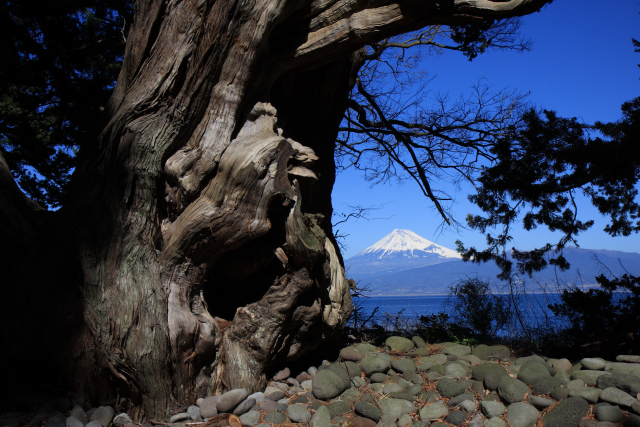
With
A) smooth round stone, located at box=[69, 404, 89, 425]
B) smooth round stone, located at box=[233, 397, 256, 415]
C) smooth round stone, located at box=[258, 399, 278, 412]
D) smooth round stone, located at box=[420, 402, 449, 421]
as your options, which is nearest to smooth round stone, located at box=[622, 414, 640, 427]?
smooth round stone, located at box=[420, 402, 449, 421]

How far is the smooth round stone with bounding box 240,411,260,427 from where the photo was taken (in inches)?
114

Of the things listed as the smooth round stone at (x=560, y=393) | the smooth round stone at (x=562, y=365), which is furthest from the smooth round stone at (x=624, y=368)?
the smooth round stone at (x=560, y=393)

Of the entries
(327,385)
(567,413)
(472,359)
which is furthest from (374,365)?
(567,413)

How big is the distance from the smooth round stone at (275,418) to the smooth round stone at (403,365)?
1294mm

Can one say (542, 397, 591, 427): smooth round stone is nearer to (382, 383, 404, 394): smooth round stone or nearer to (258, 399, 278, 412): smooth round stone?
(382, 383, 404, 394): smooth round stone

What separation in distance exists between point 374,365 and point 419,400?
2.10ft

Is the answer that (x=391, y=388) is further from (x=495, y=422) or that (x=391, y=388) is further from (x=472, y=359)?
(x=472, y=359)

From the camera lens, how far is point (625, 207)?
4551 mm

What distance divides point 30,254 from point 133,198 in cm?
94

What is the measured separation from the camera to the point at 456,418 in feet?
9.59

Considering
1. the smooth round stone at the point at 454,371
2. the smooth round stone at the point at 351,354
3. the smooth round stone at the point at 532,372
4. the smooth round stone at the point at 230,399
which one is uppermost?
the smooth round stone at the point at 230,399

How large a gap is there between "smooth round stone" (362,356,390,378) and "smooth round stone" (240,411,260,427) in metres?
1.21

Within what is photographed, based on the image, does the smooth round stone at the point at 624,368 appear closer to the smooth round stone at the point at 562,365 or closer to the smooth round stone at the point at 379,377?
the smooth round stone at the point at 562,365

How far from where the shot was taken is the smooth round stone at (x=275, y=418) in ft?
9.64
